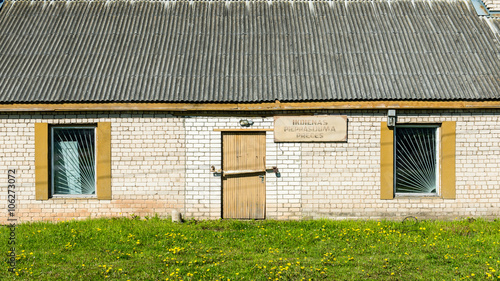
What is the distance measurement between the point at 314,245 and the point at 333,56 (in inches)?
181

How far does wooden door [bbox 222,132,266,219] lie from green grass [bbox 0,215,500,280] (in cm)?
50

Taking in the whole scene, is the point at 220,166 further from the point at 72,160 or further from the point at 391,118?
the point at 391,118

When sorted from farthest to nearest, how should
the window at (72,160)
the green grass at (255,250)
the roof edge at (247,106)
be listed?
the window at (72,160)
the roof edge at (247,106)
the green grass at (255,250)

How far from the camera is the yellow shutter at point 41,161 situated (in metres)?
10.1

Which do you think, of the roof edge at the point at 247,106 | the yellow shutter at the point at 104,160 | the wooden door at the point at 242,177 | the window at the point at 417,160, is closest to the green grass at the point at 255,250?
the wooden door at the point at 242,177

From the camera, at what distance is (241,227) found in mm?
9445

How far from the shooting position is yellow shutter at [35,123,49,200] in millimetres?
10070

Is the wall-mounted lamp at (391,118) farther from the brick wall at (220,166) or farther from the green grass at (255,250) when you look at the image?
the green grass at (255,250)

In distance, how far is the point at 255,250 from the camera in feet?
25.9

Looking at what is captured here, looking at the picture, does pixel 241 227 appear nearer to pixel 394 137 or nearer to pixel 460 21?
pixel 394 137

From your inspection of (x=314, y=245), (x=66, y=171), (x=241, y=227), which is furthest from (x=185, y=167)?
(x=314, y=245)

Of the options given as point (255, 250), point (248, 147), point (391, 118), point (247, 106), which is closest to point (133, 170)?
point (248, 147)

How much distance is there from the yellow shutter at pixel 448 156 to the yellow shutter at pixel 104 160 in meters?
6.56

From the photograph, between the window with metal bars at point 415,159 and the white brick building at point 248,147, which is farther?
the window with metal bars at point 415,159
